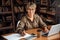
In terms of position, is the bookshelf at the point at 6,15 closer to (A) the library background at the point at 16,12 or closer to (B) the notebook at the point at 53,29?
(A) the library background at the point at 16,12

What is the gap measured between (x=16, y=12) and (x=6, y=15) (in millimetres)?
343

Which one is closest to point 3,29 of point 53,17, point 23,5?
point 23,5

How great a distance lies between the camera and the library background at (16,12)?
3814 mm

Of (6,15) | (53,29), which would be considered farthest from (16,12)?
(53,29)

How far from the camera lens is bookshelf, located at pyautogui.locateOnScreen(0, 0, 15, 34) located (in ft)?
12.9

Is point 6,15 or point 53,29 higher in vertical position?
point 53,29

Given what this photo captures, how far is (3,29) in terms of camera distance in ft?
12.8

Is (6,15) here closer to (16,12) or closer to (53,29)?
(16,12)

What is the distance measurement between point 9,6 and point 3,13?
0.30 metres

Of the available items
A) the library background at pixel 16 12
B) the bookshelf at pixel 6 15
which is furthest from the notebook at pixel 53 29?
the bookshelf at pixel 6 15

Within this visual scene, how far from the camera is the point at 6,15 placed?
408cm

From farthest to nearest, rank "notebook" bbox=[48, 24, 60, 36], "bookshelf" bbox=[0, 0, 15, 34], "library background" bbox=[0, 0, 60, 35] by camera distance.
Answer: "bookshelf" bbox=[0, 0, 15, 34]
"library background" bbox=[0, 0, 60, 35]
"notebook" bbox=[48, 24, 60, 36]

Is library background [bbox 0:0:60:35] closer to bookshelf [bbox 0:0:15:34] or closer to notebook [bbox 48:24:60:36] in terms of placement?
bookshelf [bbox 0:0:15:34]

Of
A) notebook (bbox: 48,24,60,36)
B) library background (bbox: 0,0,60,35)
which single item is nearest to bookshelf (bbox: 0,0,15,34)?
library background (bbox: 0,0,60,35)
